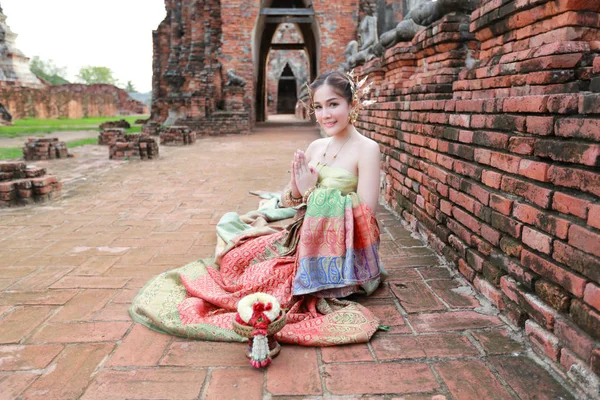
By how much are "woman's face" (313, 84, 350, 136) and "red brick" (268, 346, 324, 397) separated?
111 centimetres

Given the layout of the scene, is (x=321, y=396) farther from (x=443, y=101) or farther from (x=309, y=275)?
(x=443, y=101)

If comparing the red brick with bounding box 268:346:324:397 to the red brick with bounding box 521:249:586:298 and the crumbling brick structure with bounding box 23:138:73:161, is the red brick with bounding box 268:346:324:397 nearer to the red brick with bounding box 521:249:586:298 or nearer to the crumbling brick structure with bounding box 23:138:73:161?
the red brick with bounding box 521:249:586:298

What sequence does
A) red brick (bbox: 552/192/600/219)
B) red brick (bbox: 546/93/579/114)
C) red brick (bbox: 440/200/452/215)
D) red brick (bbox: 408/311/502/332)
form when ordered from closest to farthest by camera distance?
red brick (bbox: 552/192/600/219) → red brick (bbox: 546/93/579/114) → red brick (bbox: 408/311/502/332) → red brick (bbox: 440/200/452/215)

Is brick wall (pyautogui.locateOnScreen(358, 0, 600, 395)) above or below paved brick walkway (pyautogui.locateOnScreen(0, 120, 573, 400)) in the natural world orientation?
above

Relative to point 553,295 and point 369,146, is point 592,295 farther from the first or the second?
point 369,146

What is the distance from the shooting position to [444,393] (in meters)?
1.59

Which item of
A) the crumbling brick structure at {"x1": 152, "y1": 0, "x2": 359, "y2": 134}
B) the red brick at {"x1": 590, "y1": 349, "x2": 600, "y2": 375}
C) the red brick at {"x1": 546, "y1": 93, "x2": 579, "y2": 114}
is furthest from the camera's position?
the crumbling brick structure at {"x1": 152, "y1": 0, "x2": 359, "y2": 134}

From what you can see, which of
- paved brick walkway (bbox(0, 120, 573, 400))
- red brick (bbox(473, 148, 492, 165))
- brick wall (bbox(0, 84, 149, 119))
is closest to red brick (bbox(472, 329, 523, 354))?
paved brick walkway (bbox(0, 120, 573, 400))

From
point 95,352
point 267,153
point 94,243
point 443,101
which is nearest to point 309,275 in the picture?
point 95,352

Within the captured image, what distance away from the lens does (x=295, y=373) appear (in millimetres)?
1730

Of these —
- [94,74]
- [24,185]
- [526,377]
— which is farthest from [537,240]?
[94,74]

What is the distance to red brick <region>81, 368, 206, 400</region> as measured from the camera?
5.27ft

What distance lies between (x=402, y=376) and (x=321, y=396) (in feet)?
1.06

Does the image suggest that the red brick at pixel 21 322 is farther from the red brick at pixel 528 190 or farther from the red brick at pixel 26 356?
the red brick at pixel 528 190
